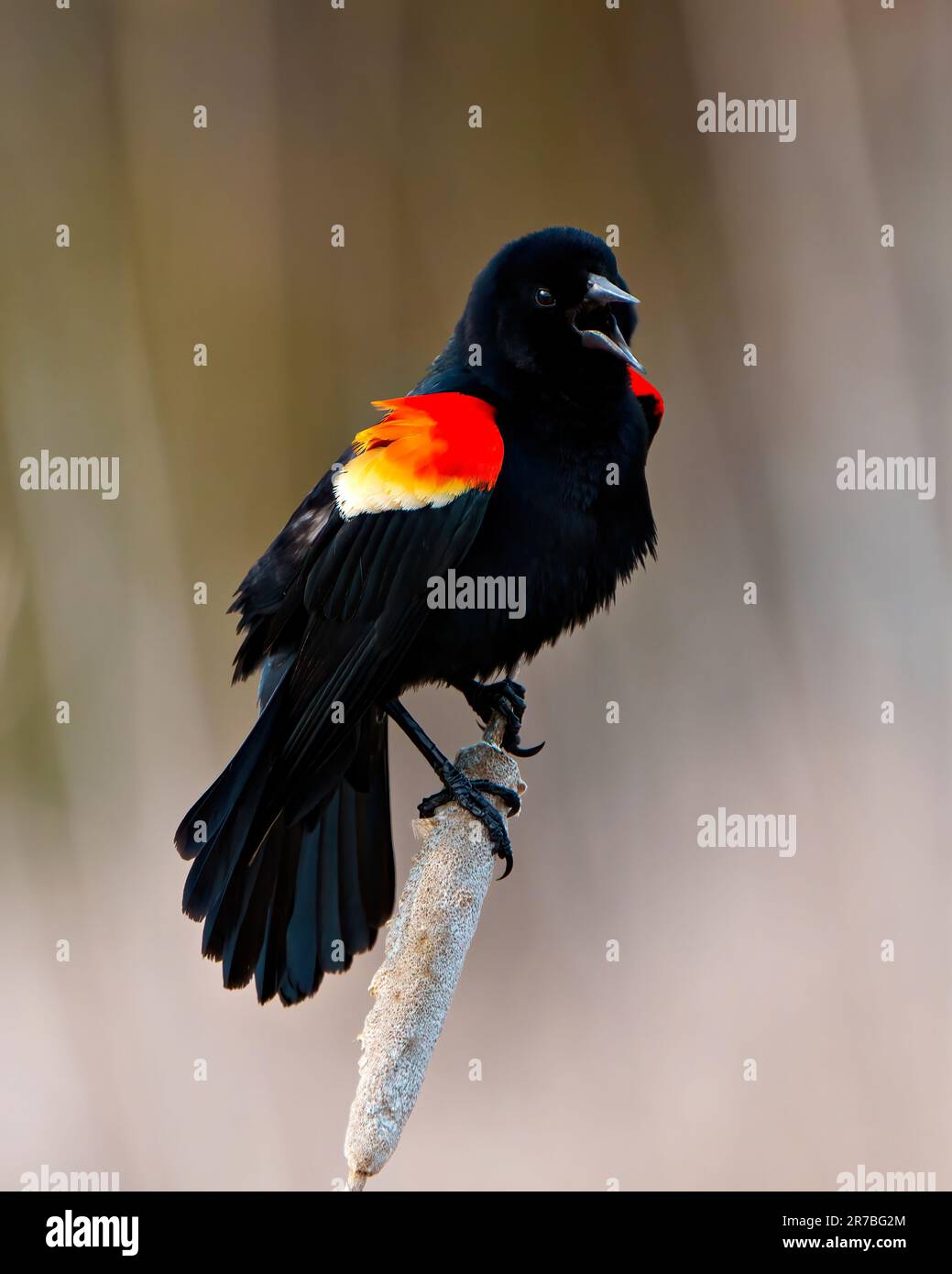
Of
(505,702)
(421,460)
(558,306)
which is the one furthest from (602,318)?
(505,702)

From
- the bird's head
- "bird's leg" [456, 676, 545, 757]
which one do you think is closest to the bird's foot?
"bird's leg" [456, 676, 545, 757]

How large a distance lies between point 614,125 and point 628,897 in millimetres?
2238

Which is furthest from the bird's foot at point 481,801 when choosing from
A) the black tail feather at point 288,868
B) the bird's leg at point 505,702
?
the bird's leg at point 505,702

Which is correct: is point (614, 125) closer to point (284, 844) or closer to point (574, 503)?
point (574, 503)

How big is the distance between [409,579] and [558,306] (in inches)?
22.7

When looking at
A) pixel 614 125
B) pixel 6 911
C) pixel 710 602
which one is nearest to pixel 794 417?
pixel 710 602

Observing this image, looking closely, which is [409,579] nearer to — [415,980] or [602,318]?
[602,318]

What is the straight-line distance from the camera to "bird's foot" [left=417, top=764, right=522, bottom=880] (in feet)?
6.18

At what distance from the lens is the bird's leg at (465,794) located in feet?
6.20

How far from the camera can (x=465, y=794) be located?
6.28 feet

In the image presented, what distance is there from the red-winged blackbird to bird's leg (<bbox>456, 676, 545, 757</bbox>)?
0.20 m

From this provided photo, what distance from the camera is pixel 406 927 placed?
153 centimetres

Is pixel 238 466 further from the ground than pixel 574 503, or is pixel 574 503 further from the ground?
pixel 238 466

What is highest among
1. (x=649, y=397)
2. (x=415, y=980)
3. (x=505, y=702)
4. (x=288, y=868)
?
(x=649, y=397)
